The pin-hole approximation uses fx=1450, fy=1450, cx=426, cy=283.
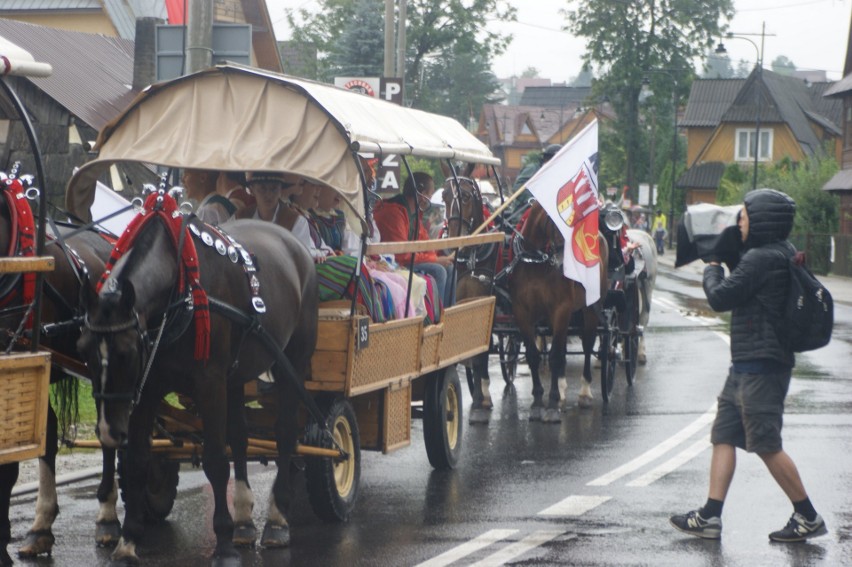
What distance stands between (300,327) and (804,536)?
307 centimetres

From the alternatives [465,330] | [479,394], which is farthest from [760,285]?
[479,394]

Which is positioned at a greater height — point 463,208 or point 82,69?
point 82,69

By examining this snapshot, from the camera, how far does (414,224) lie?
438 inches

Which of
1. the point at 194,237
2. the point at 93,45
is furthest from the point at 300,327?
the point at 93,45

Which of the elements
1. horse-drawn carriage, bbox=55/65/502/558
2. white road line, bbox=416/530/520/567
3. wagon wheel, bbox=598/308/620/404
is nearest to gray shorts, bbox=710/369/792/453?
white road line, bbox=416/530/520/567

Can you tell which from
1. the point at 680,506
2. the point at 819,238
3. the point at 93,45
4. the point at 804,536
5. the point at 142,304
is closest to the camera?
the point at 142,304

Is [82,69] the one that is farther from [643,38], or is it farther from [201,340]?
[643,38]

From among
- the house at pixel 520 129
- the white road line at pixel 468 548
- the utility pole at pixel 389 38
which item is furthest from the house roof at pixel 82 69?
the house at pixel 520 129

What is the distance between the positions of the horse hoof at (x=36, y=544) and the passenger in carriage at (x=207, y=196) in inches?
90.8

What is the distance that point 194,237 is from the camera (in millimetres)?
7434

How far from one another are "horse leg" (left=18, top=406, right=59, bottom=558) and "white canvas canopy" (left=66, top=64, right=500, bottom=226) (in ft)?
6.09

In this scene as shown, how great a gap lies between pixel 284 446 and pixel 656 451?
406 centimetres

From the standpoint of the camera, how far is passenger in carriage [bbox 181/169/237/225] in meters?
9.21

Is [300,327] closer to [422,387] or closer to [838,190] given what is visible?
[422,387]
